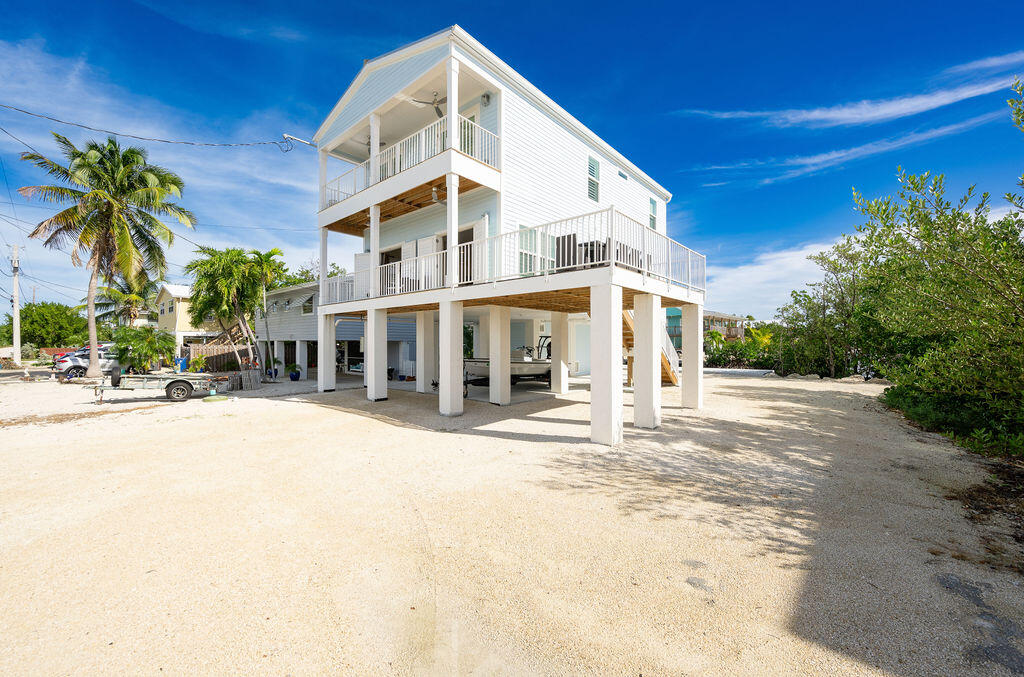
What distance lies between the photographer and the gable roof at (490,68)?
10586 mm

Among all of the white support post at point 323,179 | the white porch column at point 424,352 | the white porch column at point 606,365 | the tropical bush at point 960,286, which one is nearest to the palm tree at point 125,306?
the white support post at point 323,179

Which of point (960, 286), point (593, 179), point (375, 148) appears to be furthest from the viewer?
point (593, 179)

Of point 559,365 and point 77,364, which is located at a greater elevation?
point 559,365

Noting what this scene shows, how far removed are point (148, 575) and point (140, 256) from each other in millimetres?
26209

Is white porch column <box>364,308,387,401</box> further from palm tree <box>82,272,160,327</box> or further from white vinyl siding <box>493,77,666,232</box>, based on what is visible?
palm tree <box>82,272,160,327</box>

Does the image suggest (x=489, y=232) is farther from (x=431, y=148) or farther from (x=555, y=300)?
(x=555, y=300)

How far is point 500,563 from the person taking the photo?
355 centimetres

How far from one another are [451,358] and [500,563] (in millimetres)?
7050

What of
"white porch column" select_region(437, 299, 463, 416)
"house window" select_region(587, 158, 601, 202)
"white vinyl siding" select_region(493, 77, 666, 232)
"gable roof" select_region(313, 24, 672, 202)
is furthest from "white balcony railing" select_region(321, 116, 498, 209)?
"house window" select_region(587, 158, 601, 202)

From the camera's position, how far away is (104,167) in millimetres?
21188

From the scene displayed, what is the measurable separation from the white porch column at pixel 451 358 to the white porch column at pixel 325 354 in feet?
22.5

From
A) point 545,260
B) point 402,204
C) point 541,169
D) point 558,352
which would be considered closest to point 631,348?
point 558,352

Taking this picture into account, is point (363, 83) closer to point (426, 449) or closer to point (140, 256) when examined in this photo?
point (426, 449)

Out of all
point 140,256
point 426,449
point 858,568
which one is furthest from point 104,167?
point 858,568
